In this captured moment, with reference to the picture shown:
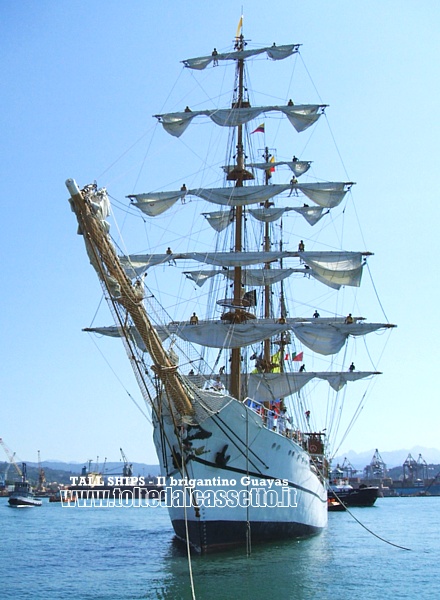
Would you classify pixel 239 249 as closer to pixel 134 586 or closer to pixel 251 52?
pixel 251 52

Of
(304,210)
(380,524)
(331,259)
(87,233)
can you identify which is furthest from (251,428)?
(380,524)

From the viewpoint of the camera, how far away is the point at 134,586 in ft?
78.3

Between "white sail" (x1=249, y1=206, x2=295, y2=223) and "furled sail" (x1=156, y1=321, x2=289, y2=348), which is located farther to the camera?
"white sail" (x1=249, y1=206, x2=295, y2=223)

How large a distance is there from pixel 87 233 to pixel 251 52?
22.4 m

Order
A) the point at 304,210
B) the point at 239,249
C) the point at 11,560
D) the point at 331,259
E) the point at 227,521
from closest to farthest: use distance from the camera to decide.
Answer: the point at 227,521, the point at 11,560, the point at 239,249, the point at 331,259, the point at 304,210

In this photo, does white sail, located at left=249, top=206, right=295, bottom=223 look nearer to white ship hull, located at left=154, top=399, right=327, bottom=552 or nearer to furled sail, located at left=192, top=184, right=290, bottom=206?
furled sail, located at left=192, top=184, right=290, bottom=206

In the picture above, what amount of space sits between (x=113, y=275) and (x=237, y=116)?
19085 mm

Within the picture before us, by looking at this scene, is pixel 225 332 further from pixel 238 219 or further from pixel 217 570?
pixel 217 570

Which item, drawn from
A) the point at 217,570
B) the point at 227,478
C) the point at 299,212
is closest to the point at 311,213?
the point at 299,212

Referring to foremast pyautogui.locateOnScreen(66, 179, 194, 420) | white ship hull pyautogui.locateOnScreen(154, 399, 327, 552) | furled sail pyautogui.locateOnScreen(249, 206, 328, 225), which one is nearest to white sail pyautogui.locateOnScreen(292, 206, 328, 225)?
furled sail pyautogui.locateOnScreen(249, 206, 328, 225)

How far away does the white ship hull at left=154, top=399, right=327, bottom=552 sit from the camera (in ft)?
94.6

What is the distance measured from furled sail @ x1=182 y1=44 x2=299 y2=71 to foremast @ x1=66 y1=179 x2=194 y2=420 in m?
21.5

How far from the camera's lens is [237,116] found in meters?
41.2

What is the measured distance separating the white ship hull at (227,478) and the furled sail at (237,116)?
17727 mm
